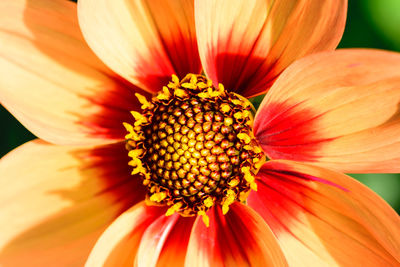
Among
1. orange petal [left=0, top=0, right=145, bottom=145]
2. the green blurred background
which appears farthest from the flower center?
the green blurred background

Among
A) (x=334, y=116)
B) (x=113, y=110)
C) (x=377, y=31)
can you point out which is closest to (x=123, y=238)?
(x=113, y=110)

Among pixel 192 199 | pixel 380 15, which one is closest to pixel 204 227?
pixel 192 199

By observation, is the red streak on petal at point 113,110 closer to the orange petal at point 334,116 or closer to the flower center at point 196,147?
the flower center at point 196,147

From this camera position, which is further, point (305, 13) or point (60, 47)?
point (60, 47)

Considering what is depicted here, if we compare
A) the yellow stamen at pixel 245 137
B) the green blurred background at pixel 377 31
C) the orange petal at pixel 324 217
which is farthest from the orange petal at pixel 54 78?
the green blurred background at pixel 377 31

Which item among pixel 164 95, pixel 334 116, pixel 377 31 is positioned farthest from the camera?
pixel 377 31

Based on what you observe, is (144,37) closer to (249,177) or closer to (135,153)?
(135,153)

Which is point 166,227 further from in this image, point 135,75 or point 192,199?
point 135,75
